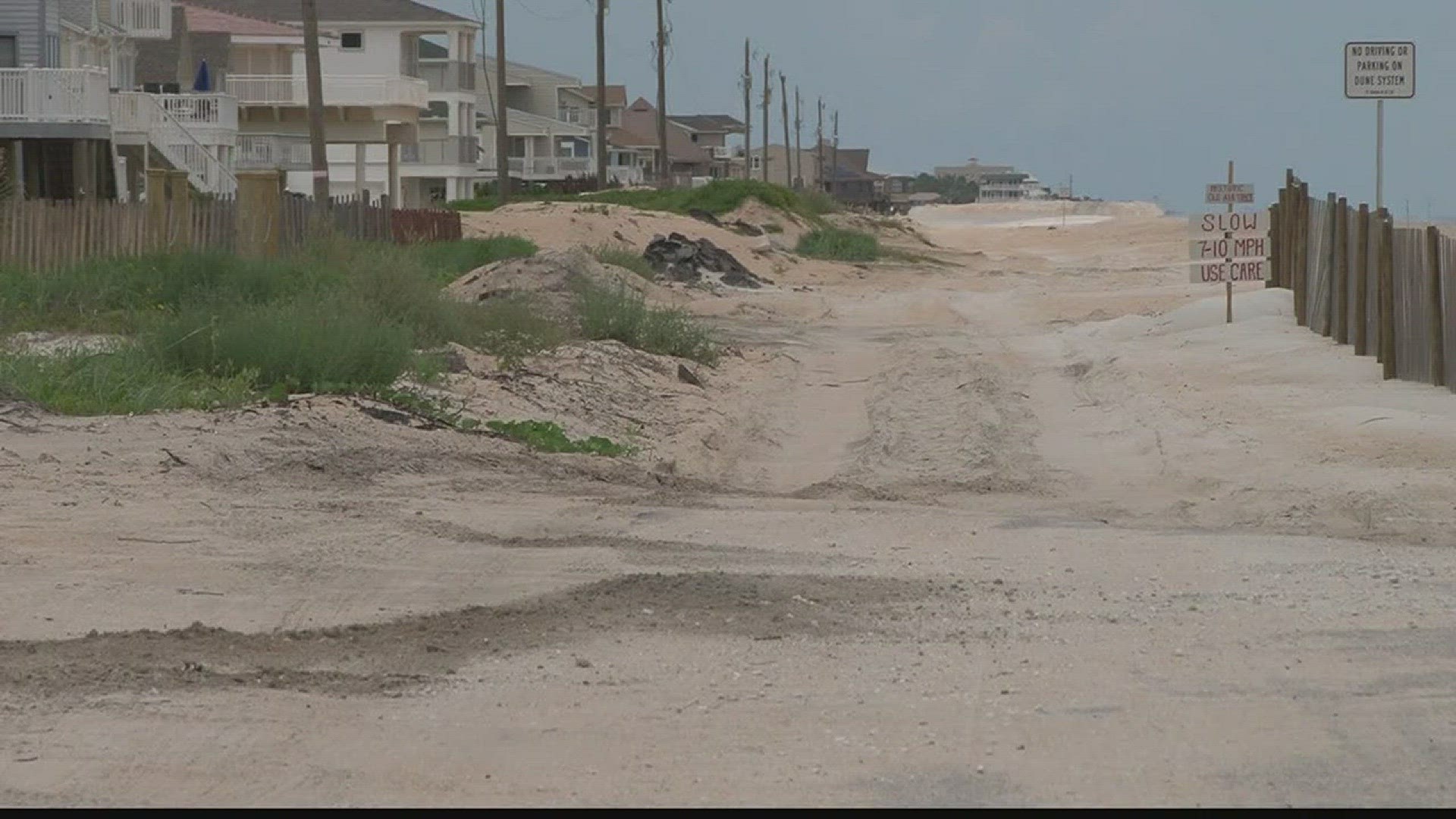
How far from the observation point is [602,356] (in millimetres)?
21047

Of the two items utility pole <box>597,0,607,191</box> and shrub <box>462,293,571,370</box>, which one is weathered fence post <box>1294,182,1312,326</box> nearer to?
shrub <box>462,293,571,370</box>

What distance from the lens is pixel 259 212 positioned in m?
28.2

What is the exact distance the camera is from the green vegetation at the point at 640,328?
75.4 ft

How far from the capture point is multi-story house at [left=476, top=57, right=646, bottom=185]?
353 feet

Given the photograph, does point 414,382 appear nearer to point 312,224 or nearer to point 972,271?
point 312,224

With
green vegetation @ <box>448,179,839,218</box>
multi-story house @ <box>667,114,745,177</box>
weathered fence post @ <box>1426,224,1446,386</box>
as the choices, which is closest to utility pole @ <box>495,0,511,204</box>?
green vegetation @ <box>448,179,839,218</box>

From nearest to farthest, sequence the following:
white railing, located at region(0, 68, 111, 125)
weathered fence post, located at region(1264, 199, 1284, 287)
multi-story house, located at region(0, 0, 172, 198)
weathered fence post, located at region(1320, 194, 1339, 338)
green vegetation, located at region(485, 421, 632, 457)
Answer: green vegetation, located at region(485, 421, 632, 457)
weathered fence post, located at region(1320, 194, 1339, 338)
weathered fence post, located at region(1264, 199, 1284, 287)
white railing, located at region(0, 68, 111, 125)
multi-story house, located at region(0, 0, 172, 198)

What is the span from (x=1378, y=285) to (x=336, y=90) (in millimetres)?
44025

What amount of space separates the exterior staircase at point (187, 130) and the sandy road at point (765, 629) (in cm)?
2831

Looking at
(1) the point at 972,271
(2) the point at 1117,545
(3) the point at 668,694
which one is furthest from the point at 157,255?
(1) the point at 972,271

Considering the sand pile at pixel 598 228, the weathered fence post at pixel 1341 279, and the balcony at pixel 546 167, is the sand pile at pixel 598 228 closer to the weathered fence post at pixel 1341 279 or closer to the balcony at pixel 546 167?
the weathered fence post at pixel 1341 279

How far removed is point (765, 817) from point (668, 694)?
67.2 inches

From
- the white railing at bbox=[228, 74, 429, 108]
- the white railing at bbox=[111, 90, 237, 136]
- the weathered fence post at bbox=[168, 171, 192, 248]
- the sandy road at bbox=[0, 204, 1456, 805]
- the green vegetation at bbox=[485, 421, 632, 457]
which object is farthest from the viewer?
the white railing at bbox=[228, 74, 429, 108]

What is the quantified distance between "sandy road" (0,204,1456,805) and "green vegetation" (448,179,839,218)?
1755 inches
